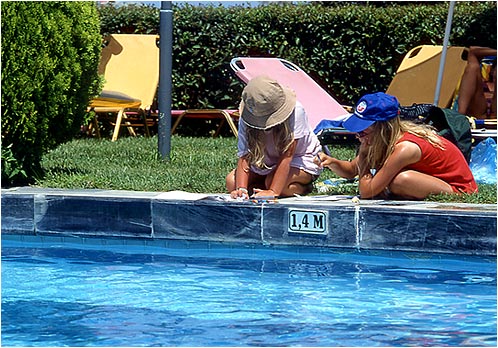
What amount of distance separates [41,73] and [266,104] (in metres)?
1.85

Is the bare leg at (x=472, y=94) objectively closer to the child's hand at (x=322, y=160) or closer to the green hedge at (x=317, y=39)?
the green hedge at (x=317, y=39)

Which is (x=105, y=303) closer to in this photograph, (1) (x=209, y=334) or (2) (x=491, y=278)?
(1) (x=209, y=334)

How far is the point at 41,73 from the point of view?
23.3ft

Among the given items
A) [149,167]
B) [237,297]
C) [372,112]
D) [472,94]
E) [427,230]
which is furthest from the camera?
[472,94]

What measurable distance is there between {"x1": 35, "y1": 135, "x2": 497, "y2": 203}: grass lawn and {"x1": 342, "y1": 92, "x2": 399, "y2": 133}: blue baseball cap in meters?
0.67

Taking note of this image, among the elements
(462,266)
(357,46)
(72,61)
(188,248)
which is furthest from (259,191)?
A: (357,46)

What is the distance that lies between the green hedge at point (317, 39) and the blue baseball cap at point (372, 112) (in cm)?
593

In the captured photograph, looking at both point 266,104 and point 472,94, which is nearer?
point 266,104

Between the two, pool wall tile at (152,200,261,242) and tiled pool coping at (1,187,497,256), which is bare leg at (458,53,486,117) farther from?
pool wall tile at (152,200,261,242)

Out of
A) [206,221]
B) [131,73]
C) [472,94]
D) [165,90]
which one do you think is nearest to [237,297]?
[206,221]

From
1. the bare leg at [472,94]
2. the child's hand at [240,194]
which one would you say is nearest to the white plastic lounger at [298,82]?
the bare leg at [472,94]

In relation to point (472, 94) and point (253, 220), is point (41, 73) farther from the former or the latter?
point (472, 94)

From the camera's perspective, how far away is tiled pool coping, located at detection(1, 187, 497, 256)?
583 centimetres

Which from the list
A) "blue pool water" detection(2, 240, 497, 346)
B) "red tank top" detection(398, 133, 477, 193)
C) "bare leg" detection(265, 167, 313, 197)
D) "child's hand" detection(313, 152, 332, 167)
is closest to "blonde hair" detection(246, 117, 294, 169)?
"bare leg" detection(265, 167, 313, 197)
